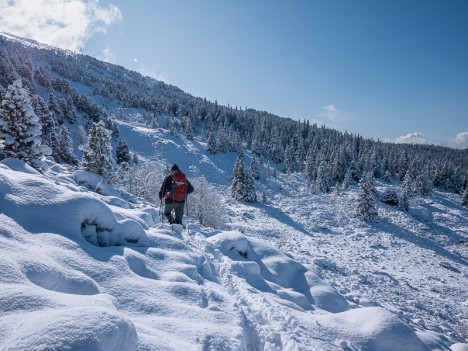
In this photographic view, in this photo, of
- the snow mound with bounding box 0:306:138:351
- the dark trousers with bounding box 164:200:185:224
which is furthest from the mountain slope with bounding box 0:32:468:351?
the dark trousers with bounding box 164:200:185:224

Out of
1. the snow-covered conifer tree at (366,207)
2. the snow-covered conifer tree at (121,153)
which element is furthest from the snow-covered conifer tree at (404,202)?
the snow-covered conifer tree at (121,153)

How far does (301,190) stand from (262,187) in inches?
347

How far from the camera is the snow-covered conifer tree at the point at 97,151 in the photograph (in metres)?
23.7

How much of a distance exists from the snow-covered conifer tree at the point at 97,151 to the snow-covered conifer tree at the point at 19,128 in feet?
24.1

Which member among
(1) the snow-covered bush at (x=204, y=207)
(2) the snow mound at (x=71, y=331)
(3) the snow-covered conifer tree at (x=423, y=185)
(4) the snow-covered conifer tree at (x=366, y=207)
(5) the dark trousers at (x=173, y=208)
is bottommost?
(1) the snow-covered bush at (x=204, y=207)

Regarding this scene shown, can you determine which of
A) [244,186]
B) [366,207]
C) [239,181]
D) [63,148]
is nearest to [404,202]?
[366,207]

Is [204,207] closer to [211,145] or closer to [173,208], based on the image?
[173,208]

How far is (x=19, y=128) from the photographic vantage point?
51.5 ft

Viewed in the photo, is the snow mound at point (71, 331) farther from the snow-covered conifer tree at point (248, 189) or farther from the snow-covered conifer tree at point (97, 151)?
the snow-covered conifer tree at point (248, 189)

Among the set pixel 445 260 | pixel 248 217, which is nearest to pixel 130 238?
pixel 248 217

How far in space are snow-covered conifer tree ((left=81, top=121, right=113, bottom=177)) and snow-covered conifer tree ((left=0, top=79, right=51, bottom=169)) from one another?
734 centimetres

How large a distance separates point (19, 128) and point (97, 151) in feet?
27.0

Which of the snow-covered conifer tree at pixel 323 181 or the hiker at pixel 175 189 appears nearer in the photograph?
the hiker at pixel 175 189

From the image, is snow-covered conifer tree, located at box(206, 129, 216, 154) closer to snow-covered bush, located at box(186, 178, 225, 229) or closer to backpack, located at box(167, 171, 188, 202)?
snow-covered bush, located at box(186, 178, 225, 229)
